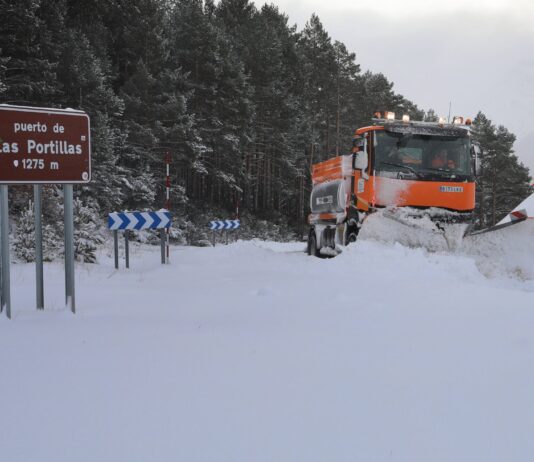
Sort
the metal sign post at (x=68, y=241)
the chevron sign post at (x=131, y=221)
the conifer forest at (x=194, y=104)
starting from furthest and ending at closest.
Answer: the conifer forest at (x=194, y=104) < the chevron sign post at (x=131, y=221) < the metal sign post at (x=68, y=241)

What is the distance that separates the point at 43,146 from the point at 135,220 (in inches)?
227

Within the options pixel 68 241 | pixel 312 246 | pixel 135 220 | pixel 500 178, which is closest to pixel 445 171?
pixel 312 246

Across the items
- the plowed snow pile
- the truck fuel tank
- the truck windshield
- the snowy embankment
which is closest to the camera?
the snowy embankment

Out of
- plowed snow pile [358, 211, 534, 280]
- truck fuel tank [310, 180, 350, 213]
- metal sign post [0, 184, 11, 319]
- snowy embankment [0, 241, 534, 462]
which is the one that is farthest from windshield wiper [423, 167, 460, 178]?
metal sign post [0, 184, 11, 319]

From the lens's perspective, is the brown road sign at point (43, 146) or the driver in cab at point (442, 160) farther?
the driver in cab at point (442, 160)

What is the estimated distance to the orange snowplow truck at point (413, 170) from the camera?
9.93 meters

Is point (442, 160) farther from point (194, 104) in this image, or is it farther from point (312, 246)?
point (194, 104)

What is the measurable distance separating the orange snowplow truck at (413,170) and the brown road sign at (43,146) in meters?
6.16

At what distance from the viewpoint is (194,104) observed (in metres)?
32.3

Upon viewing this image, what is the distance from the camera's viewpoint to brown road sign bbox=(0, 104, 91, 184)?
200 inches

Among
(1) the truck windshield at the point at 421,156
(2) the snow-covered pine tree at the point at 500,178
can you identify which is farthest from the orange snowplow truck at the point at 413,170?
(2) the snow-covered pine tree at the point at 500,178

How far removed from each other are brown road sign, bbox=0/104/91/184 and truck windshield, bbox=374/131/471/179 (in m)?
6.34

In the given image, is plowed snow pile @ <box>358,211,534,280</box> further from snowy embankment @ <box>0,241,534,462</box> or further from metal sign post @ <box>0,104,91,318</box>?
metal sign post @ <box>0,104,91,318</box>

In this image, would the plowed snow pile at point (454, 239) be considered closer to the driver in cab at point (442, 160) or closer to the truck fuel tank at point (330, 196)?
the driver in cab at point (442, 160)
